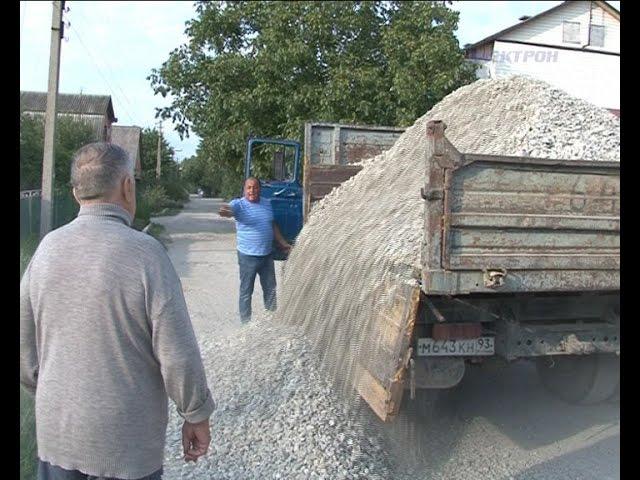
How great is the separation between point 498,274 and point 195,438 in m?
1.95

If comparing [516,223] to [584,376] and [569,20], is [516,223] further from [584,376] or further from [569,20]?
[569,20]

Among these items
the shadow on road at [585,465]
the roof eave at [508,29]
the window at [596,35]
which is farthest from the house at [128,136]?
the shadow on road at [585,465]

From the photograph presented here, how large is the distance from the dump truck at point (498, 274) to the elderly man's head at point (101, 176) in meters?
1.76

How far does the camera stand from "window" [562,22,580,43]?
2364 cm

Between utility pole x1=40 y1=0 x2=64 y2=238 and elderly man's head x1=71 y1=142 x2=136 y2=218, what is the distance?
35.8 feet

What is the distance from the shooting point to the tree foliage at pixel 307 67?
15516 mm

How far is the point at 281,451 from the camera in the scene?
3.87 meters

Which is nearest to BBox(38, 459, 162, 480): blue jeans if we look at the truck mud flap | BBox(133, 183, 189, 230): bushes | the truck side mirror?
the truck mud flap

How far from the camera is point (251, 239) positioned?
697 centimetres

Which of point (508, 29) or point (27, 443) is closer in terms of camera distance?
point (27, 443)

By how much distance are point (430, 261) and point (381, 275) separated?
0.50 meters

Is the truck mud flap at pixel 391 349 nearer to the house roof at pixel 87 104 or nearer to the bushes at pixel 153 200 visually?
the bushes at pixel 153 200

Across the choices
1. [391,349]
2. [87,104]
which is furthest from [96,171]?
[87,104]

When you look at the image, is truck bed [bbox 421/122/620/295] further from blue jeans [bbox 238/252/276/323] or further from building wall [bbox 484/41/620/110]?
building wall [bbox 484/41/620/110]
